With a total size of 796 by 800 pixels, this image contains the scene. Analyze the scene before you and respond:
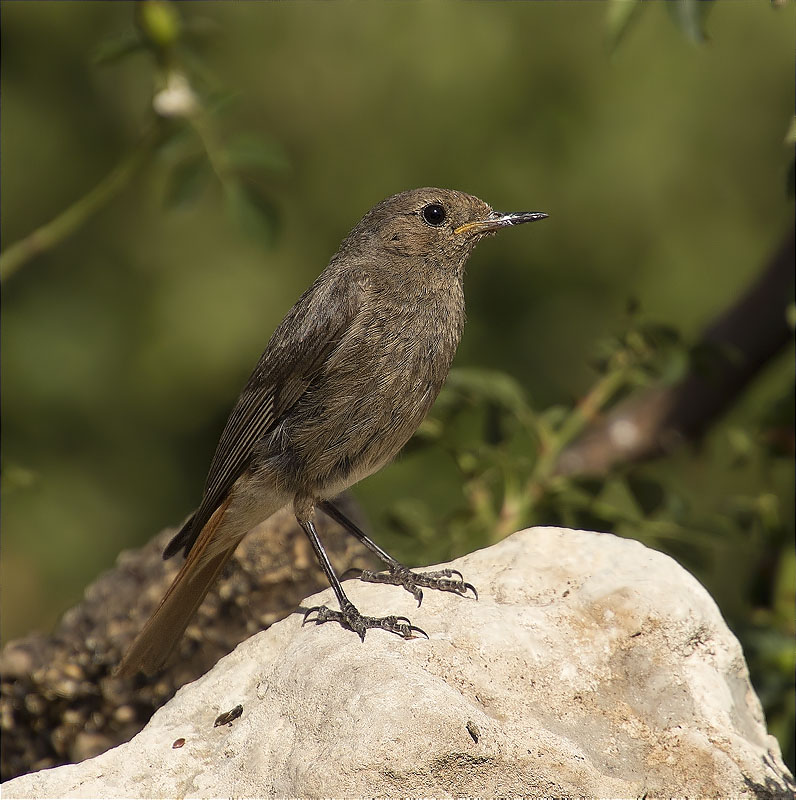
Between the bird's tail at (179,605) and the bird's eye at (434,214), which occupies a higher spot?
the bird's eye at (434,214)

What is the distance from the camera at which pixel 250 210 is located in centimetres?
428

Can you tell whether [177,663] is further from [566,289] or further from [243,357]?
[566,289]

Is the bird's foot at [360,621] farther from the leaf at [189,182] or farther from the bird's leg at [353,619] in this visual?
the leaf at [189,182]

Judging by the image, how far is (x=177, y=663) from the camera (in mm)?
4094

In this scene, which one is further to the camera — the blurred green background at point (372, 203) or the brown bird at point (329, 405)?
the blurred green background at point (372, 203)

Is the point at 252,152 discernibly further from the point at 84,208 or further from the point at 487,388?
the point at 487,388

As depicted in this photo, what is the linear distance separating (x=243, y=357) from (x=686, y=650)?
351cm

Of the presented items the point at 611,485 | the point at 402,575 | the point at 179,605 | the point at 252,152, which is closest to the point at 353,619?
the point at 402,575

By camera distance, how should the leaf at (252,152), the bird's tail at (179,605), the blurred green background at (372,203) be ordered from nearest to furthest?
the bird's tail at (179,605)
the leaf at (252,152)
the blurred green background at (372,203)

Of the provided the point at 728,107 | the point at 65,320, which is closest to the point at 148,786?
the point at 65,320

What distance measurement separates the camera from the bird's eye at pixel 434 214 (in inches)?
172

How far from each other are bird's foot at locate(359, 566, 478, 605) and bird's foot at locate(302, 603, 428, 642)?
0.19 m

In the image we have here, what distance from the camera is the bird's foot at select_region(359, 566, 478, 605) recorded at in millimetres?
3611

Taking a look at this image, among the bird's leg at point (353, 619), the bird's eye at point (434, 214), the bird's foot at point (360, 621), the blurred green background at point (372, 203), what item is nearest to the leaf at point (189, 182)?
the bird's eye at point (434, 214)
